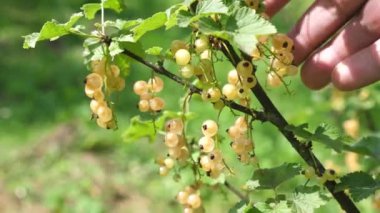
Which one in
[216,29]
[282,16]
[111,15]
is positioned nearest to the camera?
[216,29]

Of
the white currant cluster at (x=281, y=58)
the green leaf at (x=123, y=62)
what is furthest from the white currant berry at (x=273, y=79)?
the green leaf at (x=123, y=62)

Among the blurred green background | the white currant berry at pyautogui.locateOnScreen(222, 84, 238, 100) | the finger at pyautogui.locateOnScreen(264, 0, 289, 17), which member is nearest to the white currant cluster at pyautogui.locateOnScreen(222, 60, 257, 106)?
the white currant berry at pyautogui.locateOnScreen(222, 84, 238, 100)

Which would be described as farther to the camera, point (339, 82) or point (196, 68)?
point (339, 82)

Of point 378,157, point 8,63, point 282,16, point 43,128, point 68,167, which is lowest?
point 378,157

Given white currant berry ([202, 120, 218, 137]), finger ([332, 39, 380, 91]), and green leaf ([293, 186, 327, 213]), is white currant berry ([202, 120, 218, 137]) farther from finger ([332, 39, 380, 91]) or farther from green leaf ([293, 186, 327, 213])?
finger ([332, 39, 380, 91])

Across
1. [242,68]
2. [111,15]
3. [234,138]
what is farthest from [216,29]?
[111,15]

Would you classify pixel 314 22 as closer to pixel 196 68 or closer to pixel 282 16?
pixel 196 68
